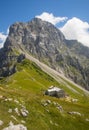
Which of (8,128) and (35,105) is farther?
(35,105)

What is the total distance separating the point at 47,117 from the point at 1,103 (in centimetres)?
1028

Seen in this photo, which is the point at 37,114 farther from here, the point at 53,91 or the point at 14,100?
the point at 53,91

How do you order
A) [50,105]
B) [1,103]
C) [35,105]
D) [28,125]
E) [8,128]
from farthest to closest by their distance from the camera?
[50,105] < [35,105] < [1,103] < [28,125] < [8,128]

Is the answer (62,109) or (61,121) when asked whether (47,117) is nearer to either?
(61,121)

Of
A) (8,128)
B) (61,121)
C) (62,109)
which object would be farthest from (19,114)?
(62,109)

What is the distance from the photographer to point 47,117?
195ft

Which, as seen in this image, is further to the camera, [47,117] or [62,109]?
[62,109]

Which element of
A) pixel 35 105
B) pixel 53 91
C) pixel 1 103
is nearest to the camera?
pixel 1 103

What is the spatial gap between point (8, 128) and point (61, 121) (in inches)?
623

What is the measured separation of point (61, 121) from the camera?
6084cm

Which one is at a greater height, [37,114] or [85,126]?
[37,114]

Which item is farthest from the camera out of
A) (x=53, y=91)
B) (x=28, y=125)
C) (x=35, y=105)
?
(x=53, y=91)

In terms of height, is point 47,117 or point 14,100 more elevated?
point 14,100

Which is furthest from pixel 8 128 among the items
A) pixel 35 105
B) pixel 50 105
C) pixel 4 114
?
pixel 50 105
